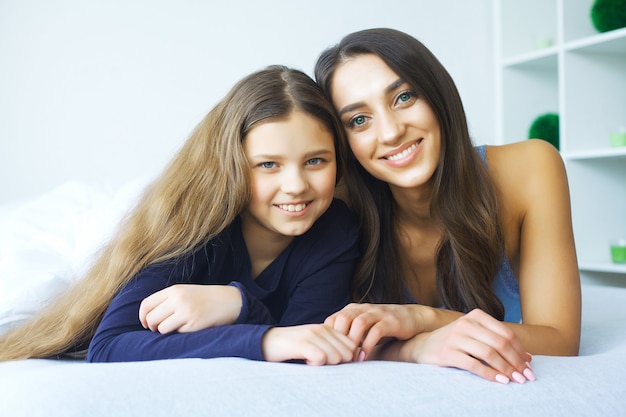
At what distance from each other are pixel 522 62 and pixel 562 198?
6.26 ft

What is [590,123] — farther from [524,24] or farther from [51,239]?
[51,239]

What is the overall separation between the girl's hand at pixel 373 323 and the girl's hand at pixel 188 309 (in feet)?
0.56

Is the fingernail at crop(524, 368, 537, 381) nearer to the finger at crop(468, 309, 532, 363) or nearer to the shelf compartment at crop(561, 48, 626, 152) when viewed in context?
the finger at crop(468, 309, 532, 363)

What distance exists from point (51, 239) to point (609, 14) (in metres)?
2.30

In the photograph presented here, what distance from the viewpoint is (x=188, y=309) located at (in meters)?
1.08

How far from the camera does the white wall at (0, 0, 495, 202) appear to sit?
101 inches

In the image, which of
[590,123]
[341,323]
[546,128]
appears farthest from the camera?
[546,128]

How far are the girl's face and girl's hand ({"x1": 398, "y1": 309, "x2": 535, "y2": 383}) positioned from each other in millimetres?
378

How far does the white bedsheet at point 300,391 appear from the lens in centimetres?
77

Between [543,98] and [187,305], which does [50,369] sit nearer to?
[187,305]

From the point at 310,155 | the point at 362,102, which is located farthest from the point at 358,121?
the point at 310,155

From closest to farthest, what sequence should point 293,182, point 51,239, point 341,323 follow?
point 341,323 < point 293,182 < point 51,239

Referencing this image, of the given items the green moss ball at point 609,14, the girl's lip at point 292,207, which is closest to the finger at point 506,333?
the girl's lip at point 292,207

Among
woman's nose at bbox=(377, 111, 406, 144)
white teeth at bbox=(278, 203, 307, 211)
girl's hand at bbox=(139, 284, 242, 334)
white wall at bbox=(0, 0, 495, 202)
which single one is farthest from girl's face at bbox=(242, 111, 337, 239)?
white wall at bbox=(0, 0, 495, 202)
